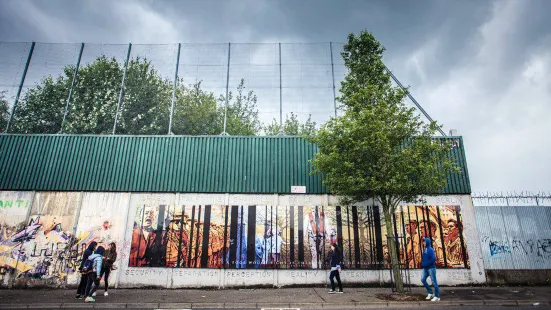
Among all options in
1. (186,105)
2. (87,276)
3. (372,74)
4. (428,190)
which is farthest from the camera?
(186,105)

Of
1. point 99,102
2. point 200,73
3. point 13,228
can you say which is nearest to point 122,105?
point 99,102

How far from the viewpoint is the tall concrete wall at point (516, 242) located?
39.5ft

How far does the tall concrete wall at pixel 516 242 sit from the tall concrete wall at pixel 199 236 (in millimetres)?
513

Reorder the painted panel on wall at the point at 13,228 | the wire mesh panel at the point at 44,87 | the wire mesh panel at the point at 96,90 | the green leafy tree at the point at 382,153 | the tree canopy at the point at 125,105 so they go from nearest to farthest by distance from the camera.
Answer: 1. the green leafy tree at the point at 382,153
2. the painted panel on wall at the point at 13,228
3. the wire mesh panel at the point at 44,87
4. the wire mesh panel at the point at 96,90
5. the tree canopy at the point at 125,105

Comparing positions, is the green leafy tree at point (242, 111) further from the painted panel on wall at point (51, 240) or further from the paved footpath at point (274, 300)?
the paved footpath at point (274, 300)

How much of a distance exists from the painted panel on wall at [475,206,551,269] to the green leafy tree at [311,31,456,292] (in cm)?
462

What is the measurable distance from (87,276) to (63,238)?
15.2 ft

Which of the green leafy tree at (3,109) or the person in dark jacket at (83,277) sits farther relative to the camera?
the green leafy tree at (3,109)

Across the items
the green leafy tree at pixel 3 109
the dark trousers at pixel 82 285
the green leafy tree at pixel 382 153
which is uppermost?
the green leafy tree at pixel 3 109

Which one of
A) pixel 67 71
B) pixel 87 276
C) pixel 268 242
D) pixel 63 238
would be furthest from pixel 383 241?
pixel 67 71

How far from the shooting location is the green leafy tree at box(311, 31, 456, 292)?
32.6 feet

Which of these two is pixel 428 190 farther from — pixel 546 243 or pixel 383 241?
pixel 546 243

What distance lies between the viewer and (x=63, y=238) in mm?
12734

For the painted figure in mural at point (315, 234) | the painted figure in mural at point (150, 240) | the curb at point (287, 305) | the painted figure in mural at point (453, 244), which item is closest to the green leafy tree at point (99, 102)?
the painted figure in mural at point (150, 240)
